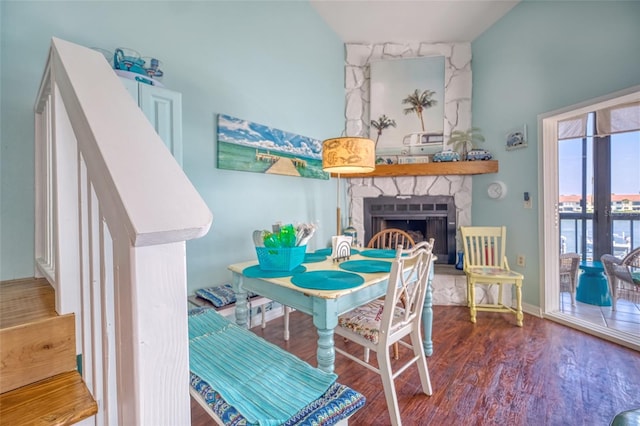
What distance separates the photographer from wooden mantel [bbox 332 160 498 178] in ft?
9.96

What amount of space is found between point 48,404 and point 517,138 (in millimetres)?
3660

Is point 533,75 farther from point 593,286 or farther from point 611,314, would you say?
point 611,314

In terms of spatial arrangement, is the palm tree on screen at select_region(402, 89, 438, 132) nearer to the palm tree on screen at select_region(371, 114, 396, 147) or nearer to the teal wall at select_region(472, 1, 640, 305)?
the palm tree on screen at select_region(371, 114, 396, 147)

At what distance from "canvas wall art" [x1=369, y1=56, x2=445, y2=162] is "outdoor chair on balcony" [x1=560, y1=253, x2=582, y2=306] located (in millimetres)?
1976

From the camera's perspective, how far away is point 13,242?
56.3 inches

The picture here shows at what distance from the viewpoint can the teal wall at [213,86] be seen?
145 cm

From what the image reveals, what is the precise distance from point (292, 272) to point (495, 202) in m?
2.63

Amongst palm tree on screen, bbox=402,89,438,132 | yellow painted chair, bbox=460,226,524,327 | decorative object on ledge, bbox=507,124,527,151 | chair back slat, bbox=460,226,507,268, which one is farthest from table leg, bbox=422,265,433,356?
palm tree on screen, bbox=402,89,438,132

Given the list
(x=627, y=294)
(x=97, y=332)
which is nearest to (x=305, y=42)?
(x=97, y=332)

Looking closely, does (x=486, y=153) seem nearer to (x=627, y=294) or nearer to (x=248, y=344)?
(x=627, y=294)

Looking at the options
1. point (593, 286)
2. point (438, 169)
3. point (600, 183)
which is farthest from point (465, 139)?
point (593, 286)

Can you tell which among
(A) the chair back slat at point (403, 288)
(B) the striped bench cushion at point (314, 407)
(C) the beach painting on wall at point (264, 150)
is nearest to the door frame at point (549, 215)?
(A) the chair back slat at point (403, 288)

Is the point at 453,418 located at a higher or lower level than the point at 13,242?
lower

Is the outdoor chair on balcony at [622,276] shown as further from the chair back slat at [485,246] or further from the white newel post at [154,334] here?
the white newel post at [154,334]
